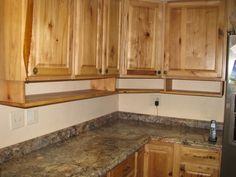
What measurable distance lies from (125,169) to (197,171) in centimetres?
71

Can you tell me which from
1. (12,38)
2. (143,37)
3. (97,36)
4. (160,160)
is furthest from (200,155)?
(12,38)

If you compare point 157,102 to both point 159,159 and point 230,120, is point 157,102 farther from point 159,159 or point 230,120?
point 230,120

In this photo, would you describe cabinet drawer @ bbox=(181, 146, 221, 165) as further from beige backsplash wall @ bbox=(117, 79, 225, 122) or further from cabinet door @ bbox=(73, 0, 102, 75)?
cabinet door @ bbox=(73, 0, 102, 75)

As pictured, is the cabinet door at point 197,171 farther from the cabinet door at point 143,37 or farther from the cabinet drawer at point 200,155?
the cabinet door at point 143,37

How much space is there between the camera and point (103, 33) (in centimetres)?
218

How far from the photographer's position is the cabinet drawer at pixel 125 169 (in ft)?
6.16

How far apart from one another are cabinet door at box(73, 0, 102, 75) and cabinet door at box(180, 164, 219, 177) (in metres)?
1.17

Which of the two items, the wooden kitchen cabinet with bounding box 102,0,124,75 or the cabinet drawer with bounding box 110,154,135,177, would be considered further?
the wooden kitchen cabinet with bounding box 102,0,124,75

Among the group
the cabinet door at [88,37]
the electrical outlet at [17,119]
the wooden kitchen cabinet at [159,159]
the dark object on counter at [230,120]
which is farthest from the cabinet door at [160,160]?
the electrical outlet at [17,119]

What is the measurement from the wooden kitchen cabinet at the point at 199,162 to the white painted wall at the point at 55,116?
0.97 metres

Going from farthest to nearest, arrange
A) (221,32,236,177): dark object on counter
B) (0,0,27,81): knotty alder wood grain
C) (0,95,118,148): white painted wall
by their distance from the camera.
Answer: (221,32,236,177): dark object on counter < (0,95,118,148): white painted wall < (0,0,27,81): knotty alder wood grain

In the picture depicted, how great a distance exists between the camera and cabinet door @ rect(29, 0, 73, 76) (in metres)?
1.50


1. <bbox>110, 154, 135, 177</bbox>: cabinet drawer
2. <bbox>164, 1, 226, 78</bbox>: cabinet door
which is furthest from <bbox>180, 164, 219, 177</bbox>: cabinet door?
<bbox>164, 1, 226, 78</bbox>: cabinet door

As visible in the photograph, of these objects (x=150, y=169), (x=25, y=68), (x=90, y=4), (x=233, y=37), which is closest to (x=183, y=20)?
(x=233, y=37)
